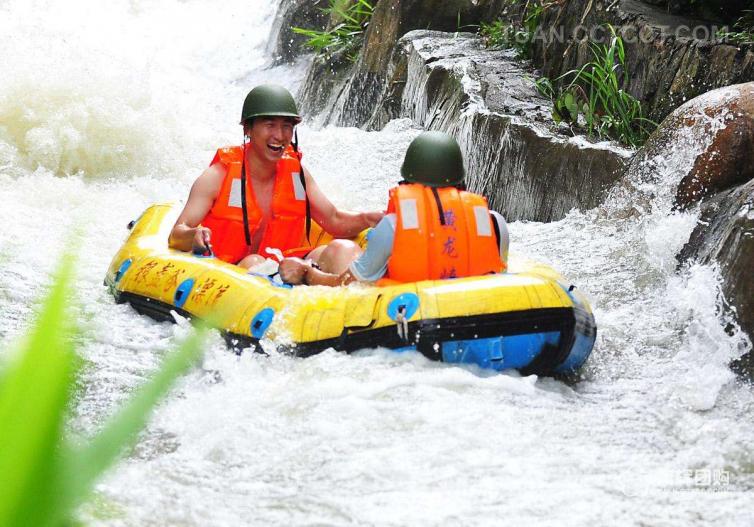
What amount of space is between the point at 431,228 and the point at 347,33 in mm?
9179

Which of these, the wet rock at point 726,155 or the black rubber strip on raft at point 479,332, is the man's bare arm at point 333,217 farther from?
the wet rock at point 726,155

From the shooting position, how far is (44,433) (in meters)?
0.42

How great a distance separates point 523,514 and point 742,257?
2.16m

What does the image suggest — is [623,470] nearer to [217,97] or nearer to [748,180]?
[748,180]

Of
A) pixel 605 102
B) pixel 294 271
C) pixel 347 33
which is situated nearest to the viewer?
pixel 294 271

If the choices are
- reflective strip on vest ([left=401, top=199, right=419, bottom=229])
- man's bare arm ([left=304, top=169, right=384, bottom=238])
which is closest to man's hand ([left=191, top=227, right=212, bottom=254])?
man's bare arm ([left=304, top=169, right=384, bottom=238])

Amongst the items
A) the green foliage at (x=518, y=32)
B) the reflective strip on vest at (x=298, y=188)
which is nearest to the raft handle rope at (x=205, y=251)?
the reflective strip on vest at (x=298, y=188)

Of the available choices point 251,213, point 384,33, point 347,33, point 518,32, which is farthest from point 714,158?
point 347,33

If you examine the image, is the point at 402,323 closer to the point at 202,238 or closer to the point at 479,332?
the point at 479,332

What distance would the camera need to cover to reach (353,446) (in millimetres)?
3529

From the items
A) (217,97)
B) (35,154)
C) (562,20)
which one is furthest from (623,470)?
(217,97)

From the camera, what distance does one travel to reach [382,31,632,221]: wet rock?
701 cm

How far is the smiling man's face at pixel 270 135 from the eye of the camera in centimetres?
538

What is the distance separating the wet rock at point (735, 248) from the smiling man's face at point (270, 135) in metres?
2.25
